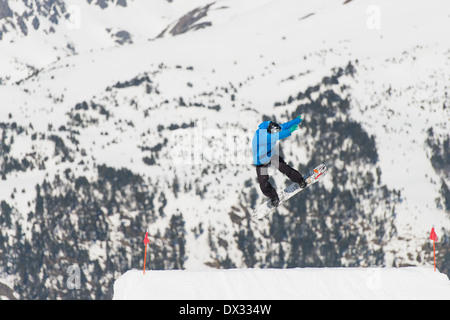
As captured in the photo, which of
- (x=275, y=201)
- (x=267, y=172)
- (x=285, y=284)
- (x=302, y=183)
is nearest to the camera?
(x=285, y=284)

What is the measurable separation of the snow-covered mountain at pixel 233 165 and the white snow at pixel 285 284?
118 meters

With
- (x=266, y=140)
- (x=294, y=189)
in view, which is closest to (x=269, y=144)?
(x=266, y=140)

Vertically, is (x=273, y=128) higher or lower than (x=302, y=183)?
higher

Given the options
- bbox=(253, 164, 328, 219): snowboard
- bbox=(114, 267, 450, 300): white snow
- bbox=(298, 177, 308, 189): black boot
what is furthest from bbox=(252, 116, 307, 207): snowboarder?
bbox=(114, 267, 450, 300): white snow

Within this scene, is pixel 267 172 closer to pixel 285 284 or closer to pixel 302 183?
pixel 302 183

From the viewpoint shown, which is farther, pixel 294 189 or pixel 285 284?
pixel 294 189

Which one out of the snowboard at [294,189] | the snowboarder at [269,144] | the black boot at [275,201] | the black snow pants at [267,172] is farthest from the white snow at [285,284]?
the snowboarder at [269,144]

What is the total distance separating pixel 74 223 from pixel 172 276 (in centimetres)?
15056

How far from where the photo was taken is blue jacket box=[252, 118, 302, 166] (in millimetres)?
18000

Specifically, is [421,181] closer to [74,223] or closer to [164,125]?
[164,125]

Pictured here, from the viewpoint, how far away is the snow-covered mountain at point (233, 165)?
14438 centimetres

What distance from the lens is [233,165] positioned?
494ft

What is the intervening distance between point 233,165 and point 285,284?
432ft

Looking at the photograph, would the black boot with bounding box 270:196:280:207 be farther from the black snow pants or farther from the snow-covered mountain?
the snow-covered mountain
